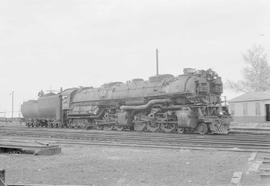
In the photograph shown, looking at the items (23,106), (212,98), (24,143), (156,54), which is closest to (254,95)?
(156,54)

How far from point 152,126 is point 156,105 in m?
1.18

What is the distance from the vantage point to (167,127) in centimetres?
1981

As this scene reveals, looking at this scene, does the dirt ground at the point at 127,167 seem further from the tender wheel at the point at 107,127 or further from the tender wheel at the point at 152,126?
the tender wheel at the point at 107,127

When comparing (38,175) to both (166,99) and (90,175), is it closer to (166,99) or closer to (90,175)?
(90,175)

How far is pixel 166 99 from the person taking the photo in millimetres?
19922

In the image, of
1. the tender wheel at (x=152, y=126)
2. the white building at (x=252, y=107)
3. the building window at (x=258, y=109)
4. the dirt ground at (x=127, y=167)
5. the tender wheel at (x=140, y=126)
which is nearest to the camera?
the dirt ground at (x=127, y=167)

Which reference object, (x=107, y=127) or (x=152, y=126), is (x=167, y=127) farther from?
(x=107, y=127)

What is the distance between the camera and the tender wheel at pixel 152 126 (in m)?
20.1

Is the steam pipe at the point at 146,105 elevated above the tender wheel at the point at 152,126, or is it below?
above

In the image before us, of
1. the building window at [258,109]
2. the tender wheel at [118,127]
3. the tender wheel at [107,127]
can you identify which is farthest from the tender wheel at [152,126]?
the building window at [258,109]

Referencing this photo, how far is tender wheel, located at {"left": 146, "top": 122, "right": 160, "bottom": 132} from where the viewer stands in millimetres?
20136

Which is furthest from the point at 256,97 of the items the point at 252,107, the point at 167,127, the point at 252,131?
the point at 167,127

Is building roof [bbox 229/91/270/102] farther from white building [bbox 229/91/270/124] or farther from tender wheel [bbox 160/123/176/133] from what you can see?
tender wheel [bbox 160/123/176/133]

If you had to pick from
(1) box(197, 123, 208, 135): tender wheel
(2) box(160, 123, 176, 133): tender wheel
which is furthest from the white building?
(1) box(197, 123, 208, 135): tender wheel
